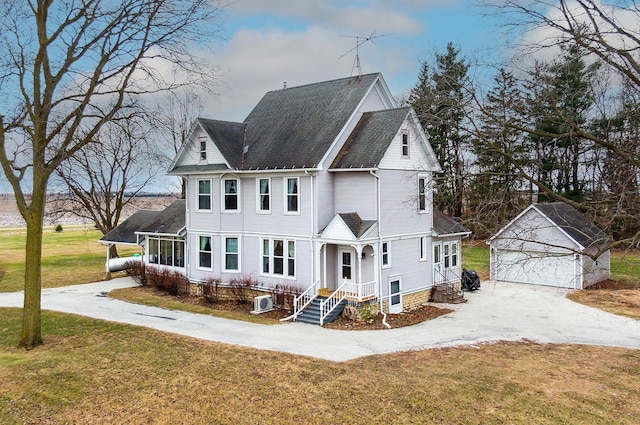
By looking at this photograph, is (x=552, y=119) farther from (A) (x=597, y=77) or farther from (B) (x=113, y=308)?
(B) (x=113, y=308)

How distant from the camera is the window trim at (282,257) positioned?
Answer: 69.1ft

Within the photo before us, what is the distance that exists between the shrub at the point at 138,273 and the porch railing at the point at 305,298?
11.4 m

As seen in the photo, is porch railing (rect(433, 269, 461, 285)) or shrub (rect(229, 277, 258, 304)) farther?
porch railing (rect(433, 269, 461, 285))

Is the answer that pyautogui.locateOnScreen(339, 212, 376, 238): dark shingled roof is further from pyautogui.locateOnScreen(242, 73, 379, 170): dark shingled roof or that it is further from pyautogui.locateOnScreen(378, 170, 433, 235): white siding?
pyautogui.locateOnScreen(242, 73, 379, 170): dark shingled roof

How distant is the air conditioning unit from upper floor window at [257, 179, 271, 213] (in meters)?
4.03

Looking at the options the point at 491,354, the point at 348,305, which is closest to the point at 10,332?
the point at 348,305

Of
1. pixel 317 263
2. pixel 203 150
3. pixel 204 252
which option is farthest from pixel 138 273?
pixel 317 263

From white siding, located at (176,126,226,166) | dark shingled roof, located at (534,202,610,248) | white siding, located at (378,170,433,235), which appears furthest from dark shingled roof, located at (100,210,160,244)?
dark shingled roof, located at (534,202,610,248)

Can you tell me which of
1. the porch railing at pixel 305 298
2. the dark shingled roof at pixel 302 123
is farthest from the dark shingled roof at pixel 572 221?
the porch railing at pixel 305 298

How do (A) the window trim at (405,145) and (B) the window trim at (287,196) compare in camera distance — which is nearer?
(B) the window trim at (287,196)

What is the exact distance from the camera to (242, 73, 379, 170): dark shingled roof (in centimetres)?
2112

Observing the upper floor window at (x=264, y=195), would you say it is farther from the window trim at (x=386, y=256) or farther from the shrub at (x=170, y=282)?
the shrub at (x=170, y=282)

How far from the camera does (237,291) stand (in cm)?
2239

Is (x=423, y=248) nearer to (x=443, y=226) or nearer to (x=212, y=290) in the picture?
(x=443, y=226)
